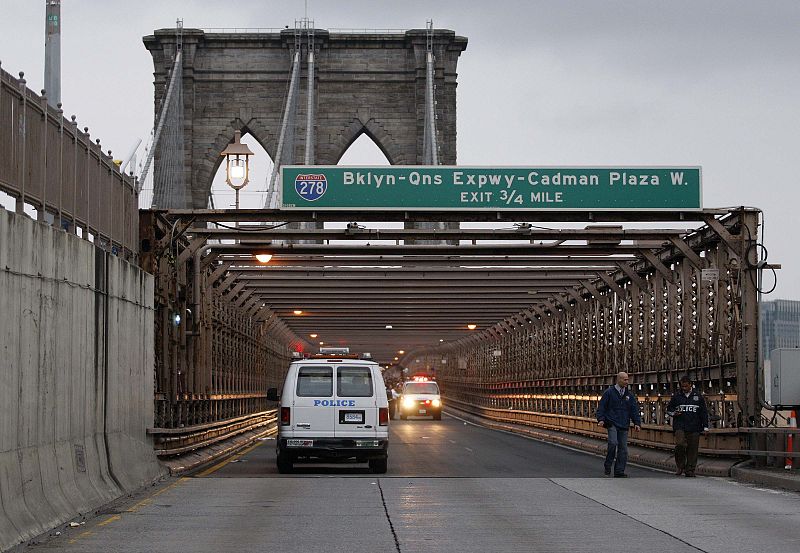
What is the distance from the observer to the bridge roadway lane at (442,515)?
12375mm

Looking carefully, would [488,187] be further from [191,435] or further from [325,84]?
[325,84]

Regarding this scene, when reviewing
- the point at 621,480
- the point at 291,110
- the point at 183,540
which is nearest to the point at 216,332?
the point at 621,480

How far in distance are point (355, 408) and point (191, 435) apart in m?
4.71

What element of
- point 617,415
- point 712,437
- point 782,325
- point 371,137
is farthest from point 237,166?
point 782,325

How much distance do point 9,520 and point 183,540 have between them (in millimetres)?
1599

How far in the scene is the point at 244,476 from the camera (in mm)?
22016

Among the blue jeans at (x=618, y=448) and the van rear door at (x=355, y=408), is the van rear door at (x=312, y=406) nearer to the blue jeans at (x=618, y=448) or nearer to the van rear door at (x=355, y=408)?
the van rear door at (x=355, y=408)

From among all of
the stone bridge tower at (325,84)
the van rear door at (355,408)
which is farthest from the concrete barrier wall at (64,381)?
the stone bridge tower at (325,84)

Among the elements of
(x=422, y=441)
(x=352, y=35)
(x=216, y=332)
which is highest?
(x=352, y=35)

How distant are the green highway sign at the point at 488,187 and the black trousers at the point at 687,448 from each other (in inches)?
179

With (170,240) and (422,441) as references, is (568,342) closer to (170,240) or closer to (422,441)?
(422,441)

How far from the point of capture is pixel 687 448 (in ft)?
73.9

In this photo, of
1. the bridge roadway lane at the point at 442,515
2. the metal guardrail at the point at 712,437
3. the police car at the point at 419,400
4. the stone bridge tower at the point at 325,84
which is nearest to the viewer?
the bridge roadway lane at the point at 442,515

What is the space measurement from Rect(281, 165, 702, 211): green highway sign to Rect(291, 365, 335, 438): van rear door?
3536 millimetres
